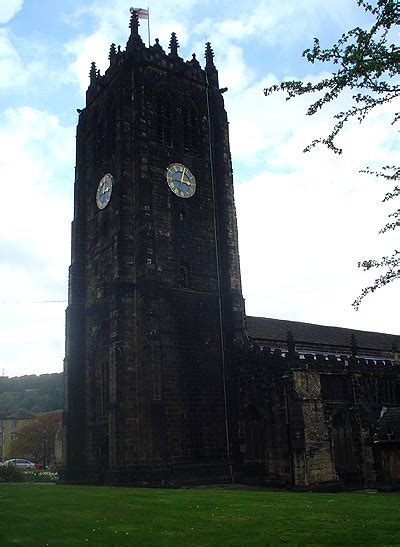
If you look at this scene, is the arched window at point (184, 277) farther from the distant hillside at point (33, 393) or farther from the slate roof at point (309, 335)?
the distant hillside at point (33, 393)

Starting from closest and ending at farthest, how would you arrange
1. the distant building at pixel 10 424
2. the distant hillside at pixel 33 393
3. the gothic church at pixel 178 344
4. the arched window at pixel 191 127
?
the gothic church at pixel 178 344 < the arched window at pixel 191 127 < the distant building at pixel 10 424 < the distant hillside at pixel 33 393

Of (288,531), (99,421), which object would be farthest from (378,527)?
(99,421)

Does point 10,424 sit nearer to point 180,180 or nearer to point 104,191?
point 104,191

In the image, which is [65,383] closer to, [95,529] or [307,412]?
[307,412]

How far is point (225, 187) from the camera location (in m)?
36.7

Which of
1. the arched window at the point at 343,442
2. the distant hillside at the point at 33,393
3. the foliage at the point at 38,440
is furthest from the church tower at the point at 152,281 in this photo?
the distant hillside at the point at 33,393

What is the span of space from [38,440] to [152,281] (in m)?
53.9

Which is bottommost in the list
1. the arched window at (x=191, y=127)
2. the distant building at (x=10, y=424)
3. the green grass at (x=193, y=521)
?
the green grass at (x=193, y=521)

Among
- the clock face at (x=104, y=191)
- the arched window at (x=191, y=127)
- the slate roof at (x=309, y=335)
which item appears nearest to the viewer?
the clock face at (x=104, y=191)

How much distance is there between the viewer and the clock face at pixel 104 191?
34872 millimetres

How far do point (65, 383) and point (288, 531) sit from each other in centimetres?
2354

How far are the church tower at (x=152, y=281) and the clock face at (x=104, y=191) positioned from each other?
130 mm

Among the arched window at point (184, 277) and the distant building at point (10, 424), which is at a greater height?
the arched window at point (184, 277)

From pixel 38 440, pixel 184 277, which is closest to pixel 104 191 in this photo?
pixel 184 277
